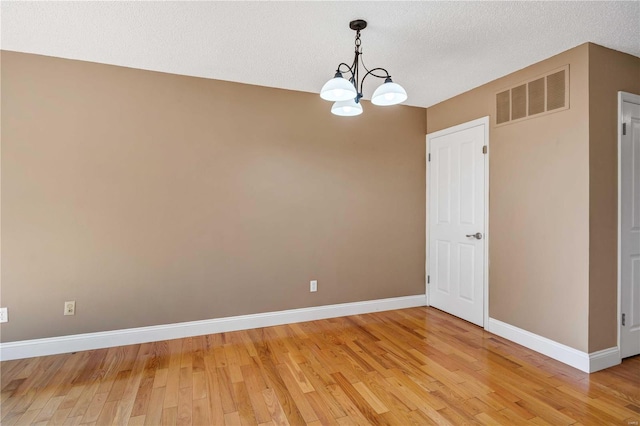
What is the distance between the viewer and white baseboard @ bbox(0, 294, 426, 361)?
272cm

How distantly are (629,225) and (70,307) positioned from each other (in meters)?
4.83

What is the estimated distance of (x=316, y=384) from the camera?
2340 mm

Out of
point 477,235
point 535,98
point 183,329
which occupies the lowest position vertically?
point 183,329

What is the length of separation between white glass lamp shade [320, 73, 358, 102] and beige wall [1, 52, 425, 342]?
1564 mm

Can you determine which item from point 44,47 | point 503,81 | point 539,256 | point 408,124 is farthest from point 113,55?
point 539,256

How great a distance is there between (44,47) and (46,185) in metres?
1.13

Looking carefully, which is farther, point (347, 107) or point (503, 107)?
point (503, 107)

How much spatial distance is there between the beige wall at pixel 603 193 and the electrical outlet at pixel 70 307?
4.30m

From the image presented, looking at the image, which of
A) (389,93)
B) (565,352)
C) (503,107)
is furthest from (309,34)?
(565,352)

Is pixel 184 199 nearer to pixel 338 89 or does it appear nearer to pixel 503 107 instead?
pixel 338 89

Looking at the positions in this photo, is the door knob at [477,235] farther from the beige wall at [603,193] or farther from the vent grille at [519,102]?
the vent grille at [519,102]

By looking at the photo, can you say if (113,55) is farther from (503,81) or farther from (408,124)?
(503,81)

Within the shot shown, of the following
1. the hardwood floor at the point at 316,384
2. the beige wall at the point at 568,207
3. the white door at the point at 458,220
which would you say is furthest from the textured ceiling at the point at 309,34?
the hardwood floor at the point at 316,384

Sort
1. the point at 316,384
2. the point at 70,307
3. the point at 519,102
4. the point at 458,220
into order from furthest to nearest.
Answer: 1. the point at 458,220
2. the point at 519,102
3. the point at 70,307
4. the point at 316,384
